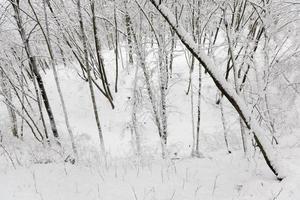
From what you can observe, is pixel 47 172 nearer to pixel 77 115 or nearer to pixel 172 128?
pixel 172 128

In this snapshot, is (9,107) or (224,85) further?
(9,107)

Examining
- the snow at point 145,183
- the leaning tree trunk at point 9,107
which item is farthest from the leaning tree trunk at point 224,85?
the leaning tree trunk at point 9,107

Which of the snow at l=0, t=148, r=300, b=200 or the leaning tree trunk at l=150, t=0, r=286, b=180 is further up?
the leaning tree trunk at l=150, t=0, r=286, b=180

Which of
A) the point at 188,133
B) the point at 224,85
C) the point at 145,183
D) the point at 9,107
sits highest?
the point at 224,85

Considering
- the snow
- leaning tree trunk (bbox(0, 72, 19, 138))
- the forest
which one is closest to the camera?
the snow

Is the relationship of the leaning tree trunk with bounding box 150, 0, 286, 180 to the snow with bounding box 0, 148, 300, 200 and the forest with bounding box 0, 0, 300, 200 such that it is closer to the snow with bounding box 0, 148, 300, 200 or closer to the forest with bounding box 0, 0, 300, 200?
the forest with bounding box 0, 0, 300, 200

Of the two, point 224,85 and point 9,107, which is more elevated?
point 224,85

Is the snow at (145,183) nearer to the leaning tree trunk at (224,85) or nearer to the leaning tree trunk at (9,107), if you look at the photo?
the leaning tree trunk at (224,85)

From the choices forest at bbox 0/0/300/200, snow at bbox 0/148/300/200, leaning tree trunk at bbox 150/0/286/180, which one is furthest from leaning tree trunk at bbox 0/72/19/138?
leaning tree trunk at bbox 150/0/286/180

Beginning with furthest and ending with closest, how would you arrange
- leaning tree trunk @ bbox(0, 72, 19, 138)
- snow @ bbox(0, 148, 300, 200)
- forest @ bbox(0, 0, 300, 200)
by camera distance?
1. leaning tree trunk @ bbox(0, 72, 19, 138)
2. forest @ bbox(0, 0, 300, 200)
3. snow @ bbox(0, 148, 300, 200)

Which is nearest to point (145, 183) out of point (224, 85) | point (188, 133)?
point (224, 85)

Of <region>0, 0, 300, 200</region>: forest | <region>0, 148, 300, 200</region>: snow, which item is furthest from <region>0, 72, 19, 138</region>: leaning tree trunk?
<region>0, 148, 300, 200</region>: snow

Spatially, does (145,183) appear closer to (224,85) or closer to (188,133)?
(224,85)

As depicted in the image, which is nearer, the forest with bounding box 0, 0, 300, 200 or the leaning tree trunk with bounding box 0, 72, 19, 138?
the forest with bounding box 0, 0, 300, 200
